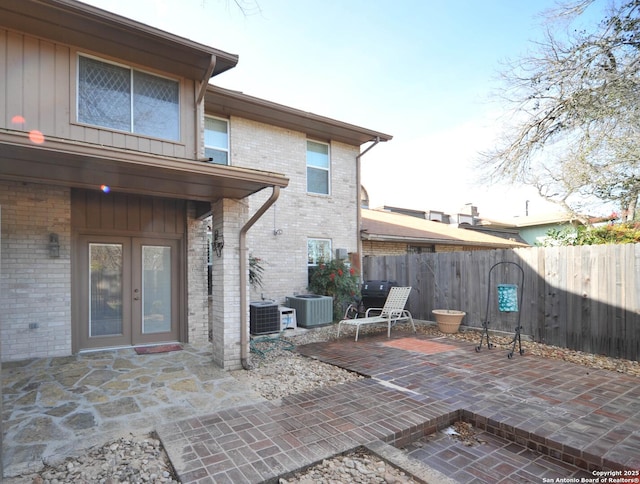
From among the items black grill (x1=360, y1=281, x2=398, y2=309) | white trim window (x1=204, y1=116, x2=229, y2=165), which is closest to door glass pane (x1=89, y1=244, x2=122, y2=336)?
white trim window (x1=204, y1=116, x2=229, y2=165)

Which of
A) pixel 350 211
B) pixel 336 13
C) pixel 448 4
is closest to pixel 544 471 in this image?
pixel 336 13

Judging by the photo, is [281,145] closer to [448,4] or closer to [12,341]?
[448,4]

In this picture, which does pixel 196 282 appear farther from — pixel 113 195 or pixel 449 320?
pixel 449 320

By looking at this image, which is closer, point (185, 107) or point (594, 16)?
point (594, 16)

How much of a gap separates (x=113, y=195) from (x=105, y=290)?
65.4 inches

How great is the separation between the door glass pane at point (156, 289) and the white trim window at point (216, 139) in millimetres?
2721

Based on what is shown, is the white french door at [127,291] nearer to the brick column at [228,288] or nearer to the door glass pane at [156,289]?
the door glass pane at [156,289]

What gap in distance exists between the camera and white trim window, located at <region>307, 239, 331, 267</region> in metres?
9.54

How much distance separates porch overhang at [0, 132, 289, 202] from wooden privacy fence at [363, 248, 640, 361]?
5334 millimetres

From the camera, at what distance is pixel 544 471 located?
9.23 feet

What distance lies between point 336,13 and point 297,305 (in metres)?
6.02

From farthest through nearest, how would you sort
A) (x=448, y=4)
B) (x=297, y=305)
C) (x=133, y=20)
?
(x=297, y=305) → (x=448, y=4) → (x=133, y=20)

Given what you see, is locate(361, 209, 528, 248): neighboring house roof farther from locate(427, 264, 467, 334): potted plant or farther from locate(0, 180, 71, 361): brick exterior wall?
locate(0, 180, 71, 361): brick exterior wall

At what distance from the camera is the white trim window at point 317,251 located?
31.3 feet
